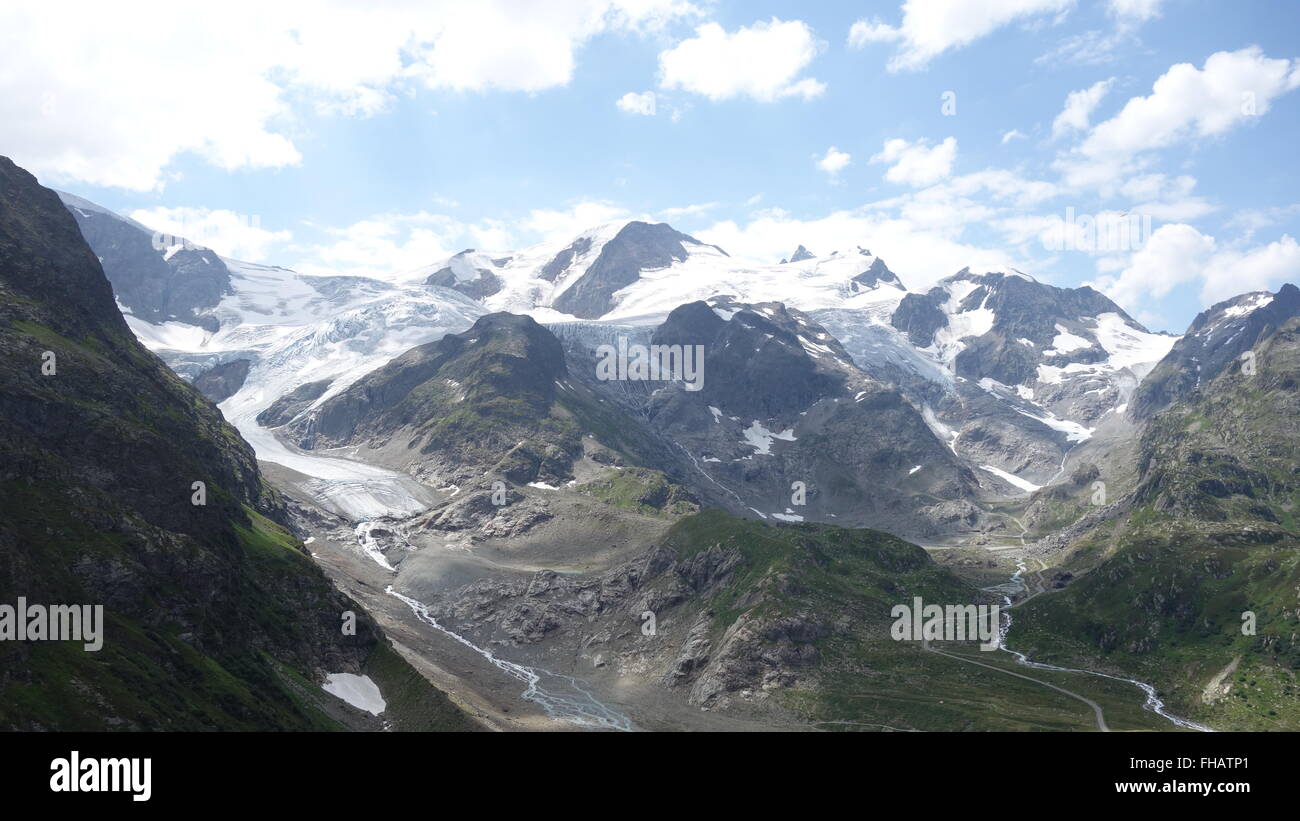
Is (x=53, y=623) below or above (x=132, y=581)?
below

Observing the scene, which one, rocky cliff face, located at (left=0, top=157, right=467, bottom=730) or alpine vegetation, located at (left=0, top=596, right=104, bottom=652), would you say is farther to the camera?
rocky cliff face, located at (left=0, top=157, right=467, bottom=730)

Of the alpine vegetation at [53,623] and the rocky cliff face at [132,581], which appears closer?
the alpine vegetation at [53,623]

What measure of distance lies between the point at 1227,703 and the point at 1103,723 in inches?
1425

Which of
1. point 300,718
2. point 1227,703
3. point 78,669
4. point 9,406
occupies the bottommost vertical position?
point 1227,703

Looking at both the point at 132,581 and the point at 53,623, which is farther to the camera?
the point at 132,581

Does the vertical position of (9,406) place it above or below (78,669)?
above
